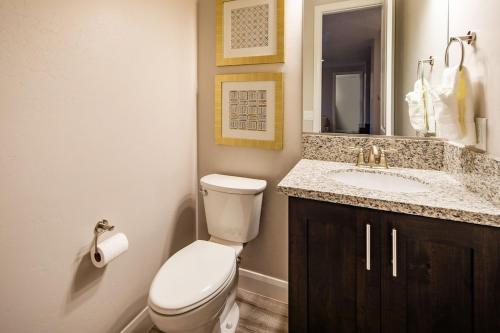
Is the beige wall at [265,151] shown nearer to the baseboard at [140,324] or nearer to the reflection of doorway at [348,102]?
the reflection of doorway at [348,102]

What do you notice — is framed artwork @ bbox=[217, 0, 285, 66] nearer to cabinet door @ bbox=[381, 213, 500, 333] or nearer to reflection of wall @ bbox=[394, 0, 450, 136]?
reflection of wall @ bbox=[394, 0, 450, 136]

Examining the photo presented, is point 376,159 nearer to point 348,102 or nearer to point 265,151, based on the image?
point 348,102

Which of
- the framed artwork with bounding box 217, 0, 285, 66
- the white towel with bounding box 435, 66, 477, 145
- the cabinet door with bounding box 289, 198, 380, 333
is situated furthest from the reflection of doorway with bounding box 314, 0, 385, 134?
the cabinet door with bounding box 289, 198, 380, 333

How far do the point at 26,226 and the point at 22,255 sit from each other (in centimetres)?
10

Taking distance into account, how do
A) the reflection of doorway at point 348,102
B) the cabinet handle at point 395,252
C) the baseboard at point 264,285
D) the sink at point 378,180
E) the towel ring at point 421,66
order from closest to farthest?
the cabinet handle at point 395,252 → the sink at point 378,180 → the towel ring at point 421,66 → the reflection of doorway at point 348,102 → the baseboard at point 264,285

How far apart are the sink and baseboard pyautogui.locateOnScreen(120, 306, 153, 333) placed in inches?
52.3

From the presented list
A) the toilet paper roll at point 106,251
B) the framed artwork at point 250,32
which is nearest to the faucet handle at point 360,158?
the framed artwork at point 250,32

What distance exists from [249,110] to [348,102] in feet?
2.04

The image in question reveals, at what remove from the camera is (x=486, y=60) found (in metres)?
1.03

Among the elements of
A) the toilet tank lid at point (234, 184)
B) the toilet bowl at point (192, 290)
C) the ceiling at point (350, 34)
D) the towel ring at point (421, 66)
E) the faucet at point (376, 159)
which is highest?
the ceiling at point (350, 34)

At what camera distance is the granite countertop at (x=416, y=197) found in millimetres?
928

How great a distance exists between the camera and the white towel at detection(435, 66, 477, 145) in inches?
42.5

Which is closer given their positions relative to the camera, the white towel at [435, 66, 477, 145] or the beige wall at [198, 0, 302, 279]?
the white towel at [435, 66, 477, 145]

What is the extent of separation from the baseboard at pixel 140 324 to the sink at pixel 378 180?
1.33 meters
